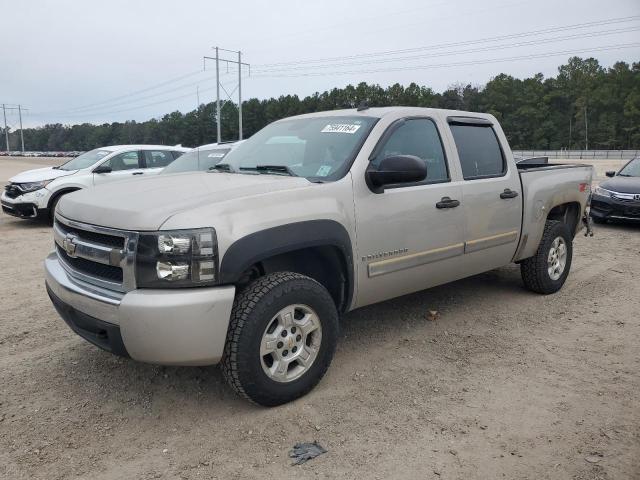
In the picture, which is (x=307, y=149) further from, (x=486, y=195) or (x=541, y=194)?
(x=541, y=194)

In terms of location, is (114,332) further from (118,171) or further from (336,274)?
(118,171)

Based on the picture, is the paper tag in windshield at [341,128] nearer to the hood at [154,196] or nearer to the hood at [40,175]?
the hood at [154,196]

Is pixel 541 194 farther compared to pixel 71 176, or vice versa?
pixel 71 176

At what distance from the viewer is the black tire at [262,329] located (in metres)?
2.95

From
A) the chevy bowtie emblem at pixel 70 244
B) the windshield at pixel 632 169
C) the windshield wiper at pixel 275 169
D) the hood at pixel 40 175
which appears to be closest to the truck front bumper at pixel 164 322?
the chevy bowtie emblem at pixel 70 244

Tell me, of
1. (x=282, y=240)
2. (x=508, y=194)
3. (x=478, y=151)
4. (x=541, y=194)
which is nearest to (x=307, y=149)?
(x=282, y=240)

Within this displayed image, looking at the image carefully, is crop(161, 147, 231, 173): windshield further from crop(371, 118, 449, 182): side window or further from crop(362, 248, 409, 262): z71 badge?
crop(362, 248, 409, 262): z71 badge

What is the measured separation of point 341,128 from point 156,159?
807 centimetres

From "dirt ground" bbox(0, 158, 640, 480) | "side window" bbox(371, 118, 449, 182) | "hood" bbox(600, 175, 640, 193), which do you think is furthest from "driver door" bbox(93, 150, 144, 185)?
"hood" bbox(600, 175, 640, 193)

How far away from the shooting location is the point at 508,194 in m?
4.80

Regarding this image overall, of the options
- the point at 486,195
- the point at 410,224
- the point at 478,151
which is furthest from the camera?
the point at 478,151

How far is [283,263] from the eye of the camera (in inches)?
137

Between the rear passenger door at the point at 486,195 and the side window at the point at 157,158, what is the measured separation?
790 centimetres

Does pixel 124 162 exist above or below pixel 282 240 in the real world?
above
